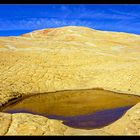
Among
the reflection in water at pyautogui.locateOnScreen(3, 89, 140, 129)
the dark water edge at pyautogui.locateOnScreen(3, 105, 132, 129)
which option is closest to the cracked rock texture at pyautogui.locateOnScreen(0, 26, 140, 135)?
the reflection in water at pyautogui.locateOnScreen(3, 89, 140, 129)

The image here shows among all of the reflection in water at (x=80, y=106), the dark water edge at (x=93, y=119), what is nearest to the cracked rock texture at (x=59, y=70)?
the reflection in water at (x=80, y=106)

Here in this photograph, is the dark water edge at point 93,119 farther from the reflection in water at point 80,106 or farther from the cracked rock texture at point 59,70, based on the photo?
the cracked rock texture at point 59,70

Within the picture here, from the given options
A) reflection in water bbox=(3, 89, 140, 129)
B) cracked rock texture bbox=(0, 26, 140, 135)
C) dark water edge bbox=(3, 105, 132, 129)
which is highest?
cracked rock texture bbox=(0, 26, 140, 135)

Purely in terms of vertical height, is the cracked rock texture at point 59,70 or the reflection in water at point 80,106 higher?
the cracked rock texture at point 59,70

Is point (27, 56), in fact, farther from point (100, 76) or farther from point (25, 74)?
point (100, 76)

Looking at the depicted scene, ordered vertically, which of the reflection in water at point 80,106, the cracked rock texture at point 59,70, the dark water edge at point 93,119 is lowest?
the dark water edge at point 93,119

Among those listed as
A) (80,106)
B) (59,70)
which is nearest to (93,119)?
(80,106)

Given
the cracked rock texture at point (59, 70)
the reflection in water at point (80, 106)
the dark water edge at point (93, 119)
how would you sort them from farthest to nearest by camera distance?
the cracked rock texture at point (59, 70)
the reflection in water at point (80, 106)
the dark water edge at point (93, 119)

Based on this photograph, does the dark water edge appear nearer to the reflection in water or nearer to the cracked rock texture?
the reflection in water
